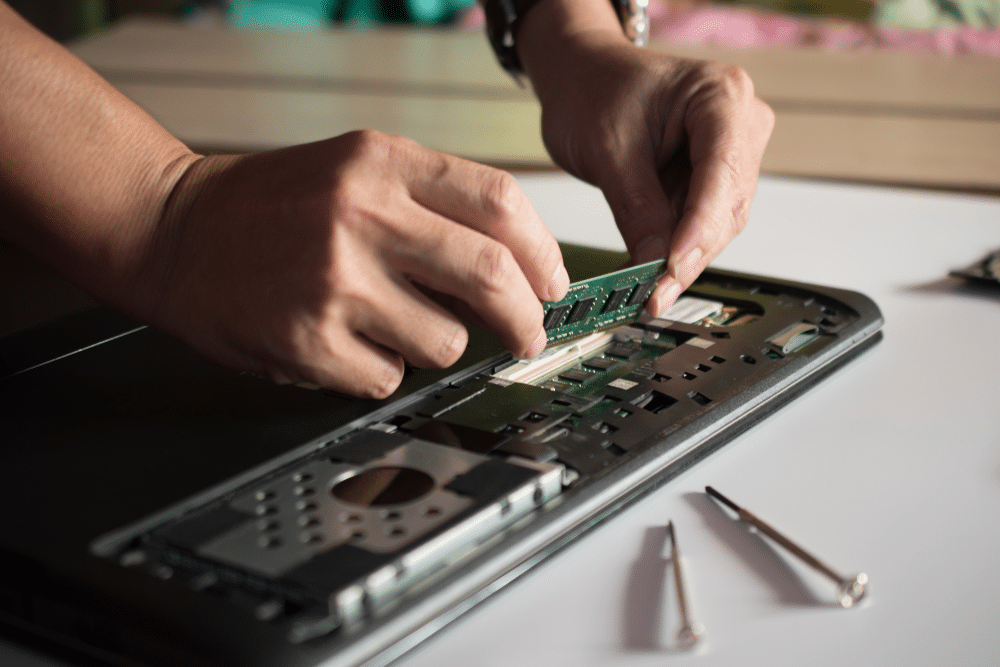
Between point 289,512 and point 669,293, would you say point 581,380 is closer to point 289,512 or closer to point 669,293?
point 669,293

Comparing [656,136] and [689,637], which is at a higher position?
[656,136]

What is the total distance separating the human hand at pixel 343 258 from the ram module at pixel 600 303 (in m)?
0.03

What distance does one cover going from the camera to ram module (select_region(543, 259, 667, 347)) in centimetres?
60

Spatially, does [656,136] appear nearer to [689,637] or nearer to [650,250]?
[650,250]

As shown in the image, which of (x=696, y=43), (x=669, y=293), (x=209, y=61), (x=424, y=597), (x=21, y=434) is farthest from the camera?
(x=696, y=43)

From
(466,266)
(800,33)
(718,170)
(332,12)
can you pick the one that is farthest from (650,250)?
(332,12)

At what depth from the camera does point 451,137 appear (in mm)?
2273

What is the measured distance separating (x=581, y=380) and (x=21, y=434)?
334mm

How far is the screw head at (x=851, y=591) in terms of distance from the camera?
16.9 inches

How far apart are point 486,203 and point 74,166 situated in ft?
0.82

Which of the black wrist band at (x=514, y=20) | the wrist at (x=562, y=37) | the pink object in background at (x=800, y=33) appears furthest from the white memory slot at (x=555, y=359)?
the pink object in background at (x=800, y=33)

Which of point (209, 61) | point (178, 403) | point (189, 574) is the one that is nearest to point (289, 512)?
point (189, 574)

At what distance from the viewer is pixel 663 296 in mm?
673

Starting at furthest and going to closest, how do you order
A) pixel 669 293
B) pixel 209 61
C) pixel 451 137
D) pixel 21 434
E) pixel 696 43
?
pixel 696 43 → pixel 209 61 → pixel 451 137 → pixel 669 293 → pixel 21 434
